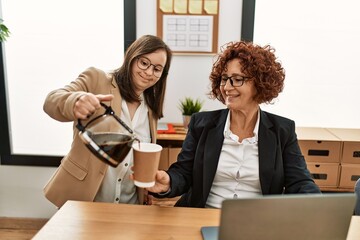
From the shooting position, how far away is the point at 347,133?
2727 millimetres

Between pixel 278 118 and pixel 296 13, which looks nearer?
pixel 278 118

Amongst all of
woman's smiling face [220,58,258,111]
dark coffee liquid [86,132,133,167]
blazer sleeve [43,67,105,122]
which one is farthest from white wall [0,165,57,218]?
dark coffee liquid [86,132,133,167]

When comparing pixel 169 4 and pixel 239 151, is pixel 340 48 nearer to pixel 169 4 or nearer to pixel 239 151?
pixel 169 4

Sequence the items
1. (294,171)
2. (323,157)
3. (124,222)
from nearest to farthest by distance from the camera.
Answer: (124,222) < (294,171) < (323,157)

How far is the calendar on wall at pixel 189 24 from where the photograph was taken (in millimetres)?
2711

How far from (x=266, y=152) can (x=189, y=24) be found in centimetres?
157

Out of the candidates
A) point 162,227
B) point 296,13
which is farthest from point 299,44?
point 162,227

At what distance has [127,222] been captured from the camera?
3.98 ft

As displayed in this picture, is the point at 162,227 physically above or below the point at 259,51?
below

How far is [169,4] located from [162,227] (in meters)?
2.00

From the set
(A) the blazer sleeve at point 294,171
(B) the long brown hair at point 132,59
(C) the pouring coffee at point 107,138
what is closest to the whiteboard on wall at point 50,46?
(B) the long brown hair at point 132,59

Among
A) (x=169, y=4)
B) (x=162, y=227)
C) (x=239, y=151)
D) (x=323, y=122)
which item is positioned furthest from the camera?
(x=323, y=122)

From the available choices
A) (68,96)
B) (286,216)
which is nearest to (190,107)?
(68,96)

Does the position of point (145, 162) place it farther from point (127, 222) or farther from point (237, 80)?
point (237, 80)
